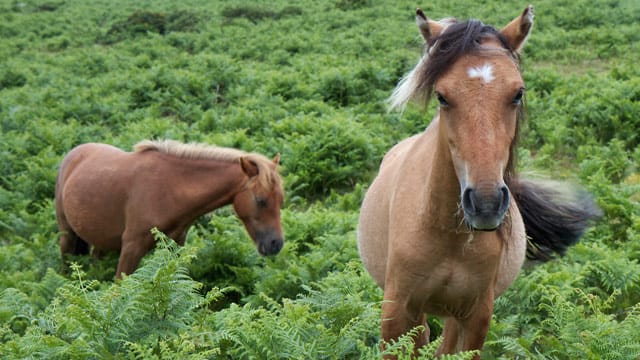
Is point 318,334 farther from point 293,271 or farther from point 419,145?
point 293,271

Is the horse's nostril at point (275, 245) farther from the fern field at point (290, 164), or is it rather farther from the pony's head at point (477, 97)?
the pony's head at point (477, 97)

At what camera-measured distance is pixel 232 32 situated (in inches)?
945

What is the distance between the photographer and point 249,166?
6.49 metres

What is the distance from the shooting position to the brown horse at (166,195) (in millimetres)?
6484

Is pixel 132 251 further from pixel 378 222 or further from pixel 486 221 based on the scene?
pixel 486 221

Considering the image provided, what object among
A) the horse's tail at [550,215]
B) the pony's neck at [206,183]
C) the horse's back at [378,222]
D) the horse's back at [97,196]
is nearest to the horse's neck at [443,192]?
the horse's back at [378,222]

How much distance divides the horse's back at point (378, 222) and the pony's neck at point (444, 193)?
2.31 ft

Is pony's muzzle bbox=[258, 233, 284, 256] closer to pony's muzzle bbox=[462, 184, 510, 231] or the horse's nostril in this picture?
the horse's nostril

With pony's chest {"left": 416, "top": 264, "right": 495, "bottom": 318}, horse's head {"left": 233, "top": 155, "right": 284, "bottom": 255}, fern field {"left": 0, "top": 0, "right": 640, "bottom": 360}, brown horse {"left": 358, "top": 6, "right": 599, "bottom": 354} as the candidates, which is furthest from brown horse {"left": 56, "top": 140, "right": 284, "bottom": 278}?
pony's chest {"left": 416, "top": 264, "right": 495, "bottom": 318}

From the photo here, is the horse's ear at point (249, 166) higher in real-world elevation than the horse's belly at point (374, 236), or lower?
lower

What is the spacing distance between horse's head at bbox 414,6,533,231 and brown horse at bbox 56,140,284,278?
3636 millimetres

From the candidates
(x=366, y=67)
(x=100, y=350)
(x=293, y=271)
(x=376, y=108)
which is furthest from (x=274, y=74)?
(x=100, y=350)

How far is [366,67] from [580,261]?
32.0ft

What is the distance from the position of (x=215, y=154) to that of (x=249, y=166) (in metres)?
0.56
